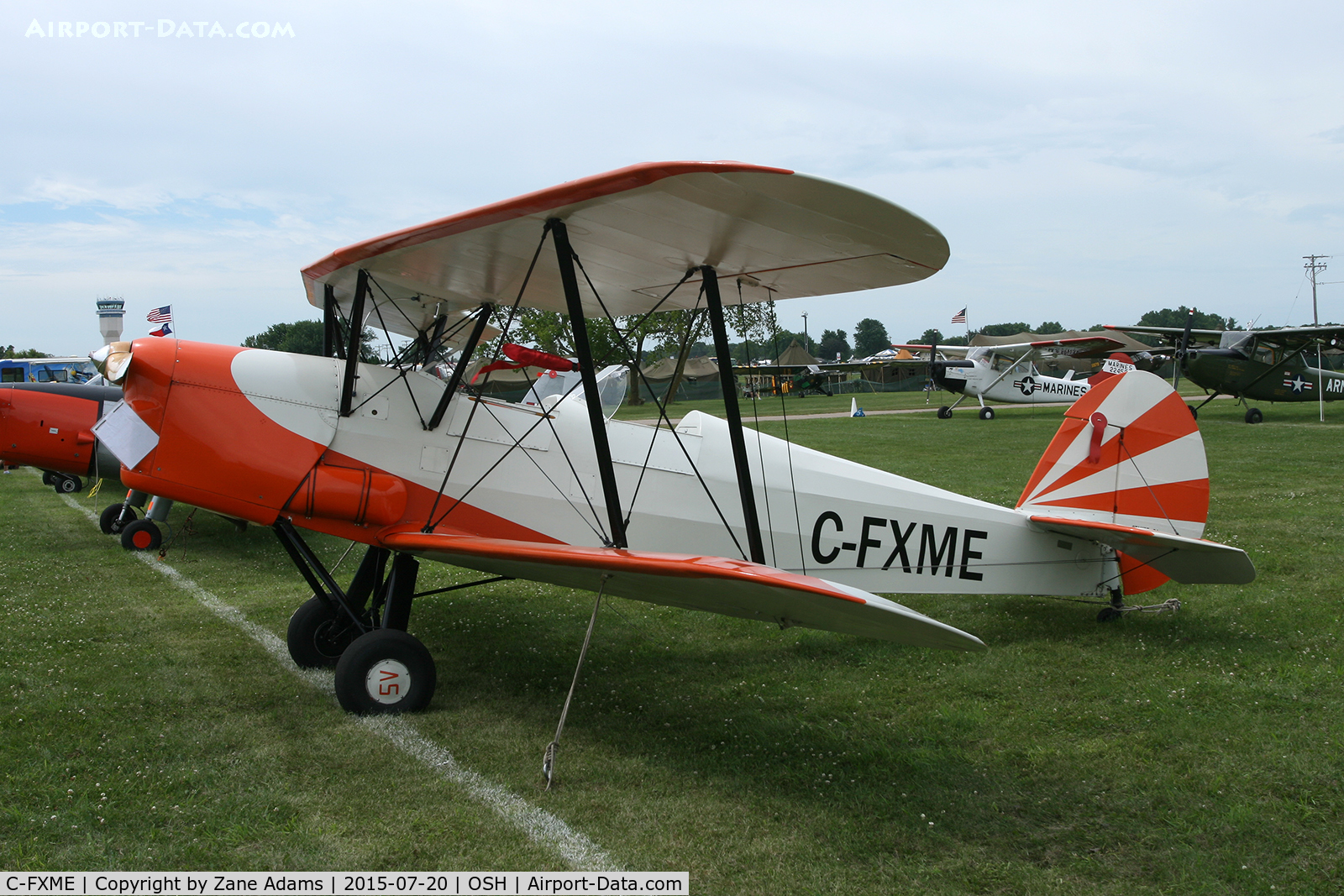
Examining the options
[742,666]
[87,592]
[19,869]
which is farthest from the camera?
[87,592]

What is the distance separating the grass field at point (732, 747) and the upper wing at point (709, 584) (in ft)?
2.37

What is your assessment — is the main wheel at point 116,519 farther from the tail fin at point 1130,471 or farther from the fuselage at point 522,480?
the tail fin at point 1130,471

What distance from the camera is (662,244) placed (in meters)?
4.16

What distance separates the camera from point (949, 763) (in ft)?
12.4

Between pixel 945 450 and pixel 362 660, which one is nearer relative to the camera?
pixel 362 660

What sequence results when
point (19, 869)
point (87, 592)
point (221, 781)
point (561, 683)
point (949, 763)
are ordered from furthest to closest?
point (87, 592) → point (561, 683) → point (949, 763) → point (221, 781) → point (19, 869)

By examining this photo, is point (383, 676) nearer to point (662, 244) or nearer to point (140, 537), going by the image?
point (662, 244)

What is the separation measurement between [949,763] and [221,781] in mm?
3164

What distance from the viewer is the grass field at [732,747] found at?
2.98 m

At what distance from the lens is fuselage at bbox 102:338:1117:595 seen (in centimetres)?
443

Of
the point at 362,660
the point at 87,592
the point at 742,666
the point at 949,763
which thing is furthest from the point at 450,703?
the point at 87,592

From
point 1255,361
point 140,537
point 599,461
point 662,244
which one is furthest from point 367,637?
point 1255,361

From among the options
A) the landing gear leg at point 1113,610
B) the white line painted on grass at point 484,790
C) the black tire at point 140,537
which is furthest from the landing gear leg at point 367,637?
the black tire at point 140,537

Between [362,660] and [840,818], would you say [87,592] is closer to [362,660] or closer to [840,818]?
[362,660]
